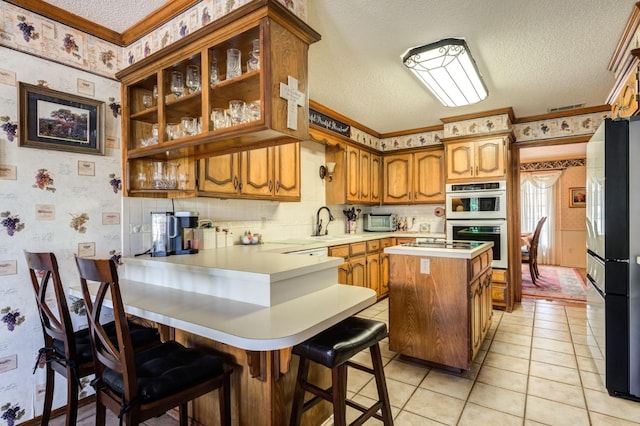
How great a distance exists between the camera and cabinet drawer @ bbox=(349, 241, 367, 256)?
386 centimetres

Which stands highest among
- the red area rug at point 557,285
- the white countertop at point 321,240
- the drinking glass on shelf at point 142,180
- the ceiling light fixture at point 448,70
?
the ceiling light fixture at point 448,70

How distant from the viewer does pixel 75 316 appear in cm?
218

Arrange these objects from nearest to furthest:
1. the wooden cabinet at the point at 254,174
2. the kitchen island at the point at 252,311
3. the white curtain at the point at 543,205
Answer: the kitchen island at the point at 252,311 → the wooden cabinet at the point at 254,174 → the white curtain at the point at 543,205

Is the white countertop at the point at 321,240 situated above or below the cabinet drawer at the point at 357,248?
above

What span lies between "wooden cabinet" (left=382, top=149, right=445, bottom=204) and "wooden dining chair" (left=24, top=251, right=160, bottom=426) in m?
4.07

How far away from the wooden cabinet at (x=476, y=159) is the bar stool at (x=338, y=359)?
326 cm

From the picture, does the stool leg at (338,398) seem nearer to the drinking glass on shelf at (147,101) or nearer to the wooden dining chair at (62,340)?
the wooden dining chair at (62,340)

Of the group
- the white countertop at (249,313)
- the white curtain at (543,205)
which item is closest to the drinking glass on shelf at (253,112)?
the white countertop at (249,313)

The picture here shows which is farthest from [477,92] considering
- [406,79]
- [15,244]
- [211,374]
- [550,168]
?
[550,168]

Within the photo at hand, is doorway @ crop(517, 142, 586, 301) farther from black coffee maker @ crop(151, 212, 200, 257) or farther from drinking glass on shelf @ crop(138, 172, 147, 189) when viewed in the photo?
drinking glass on shelf @ crop(138, 172, 147, 189)

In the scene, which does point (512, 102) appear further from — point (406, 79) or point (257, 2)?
point (257, 2)

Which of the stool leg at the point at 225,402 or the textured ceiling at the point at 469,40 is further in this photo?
the textured ceiling at the point at 469,40

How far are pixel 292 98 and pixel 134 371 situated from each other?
4.53 feet

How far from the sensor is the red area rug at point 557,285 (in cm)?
480
